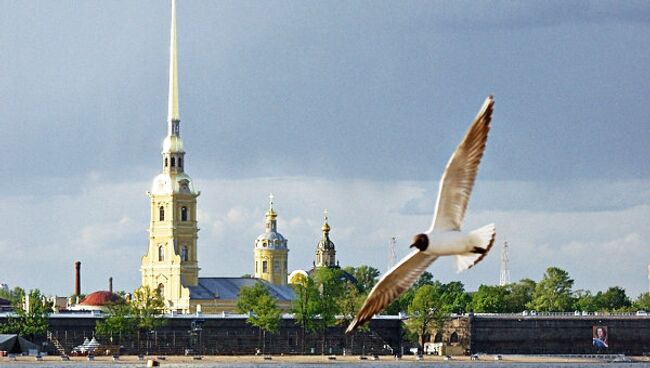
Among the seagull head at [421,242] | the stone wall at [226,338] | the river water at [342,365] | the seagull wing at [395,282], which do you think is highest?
the stone wall at [226,338]

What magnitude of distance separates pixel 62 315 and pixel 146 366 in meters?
38.7

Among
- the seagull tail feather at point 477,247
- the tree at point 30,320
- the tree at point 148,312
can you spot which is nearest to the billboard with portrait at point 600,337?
the tree at point 148,312

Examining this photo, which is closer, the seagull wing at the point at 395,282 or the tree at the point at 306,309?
the seagull wing at the point at 395,282

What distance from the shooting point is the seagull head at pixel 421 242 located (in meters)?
22.3

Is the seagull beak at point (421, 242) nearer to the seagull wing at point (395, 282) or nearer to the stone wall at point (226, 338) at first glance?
the seagull wing at point (395, 282)

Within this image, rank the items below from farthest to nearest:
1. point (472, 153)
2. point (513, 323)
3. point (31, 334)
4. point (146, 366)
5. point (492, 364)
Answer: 1. point (513, 323)
2. point (31, 334)
3. point (492, 364)
4. point (146, 366)
5. point (472, 153)

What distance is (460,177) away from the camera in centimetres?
2292

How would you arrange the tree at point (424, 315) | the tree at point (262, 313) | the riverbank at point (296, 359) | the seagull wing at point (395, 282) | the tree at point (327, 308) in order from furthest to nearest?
the tree at point (424, 315), the tree at point (327, 308), the tree at point (262, 313), the riverbank at point (296, 359), the seagull wing at point (395, 282)

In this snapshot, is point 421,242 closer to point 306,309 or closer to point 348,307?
point 306,309

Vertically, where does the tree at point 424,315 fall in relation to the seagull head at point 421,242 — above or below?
above

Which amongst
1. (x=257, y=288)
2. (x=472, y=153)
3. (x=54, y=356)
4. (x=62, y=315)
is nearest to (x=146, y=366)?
(x=54, y=356)

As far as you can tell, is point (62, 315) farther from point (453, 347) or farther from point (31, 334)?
point (453, 347)

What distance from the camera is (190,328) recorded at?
180m

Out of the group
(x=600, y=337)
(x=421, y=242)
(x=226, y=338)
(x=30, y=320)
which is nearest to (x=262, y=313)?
(x=226, y=338)
